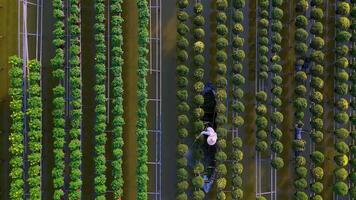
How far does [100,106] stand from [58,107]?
1.38 meters

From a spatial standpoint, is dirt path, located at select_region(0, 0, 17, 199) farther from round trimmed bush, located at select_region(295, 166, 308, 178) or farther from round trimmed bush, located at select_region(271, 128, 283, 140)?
round trimmed bush, located at select_region(295, 166, 308, 178)

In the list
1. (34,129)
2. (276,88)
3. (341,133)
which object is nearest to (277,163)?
(341,133)

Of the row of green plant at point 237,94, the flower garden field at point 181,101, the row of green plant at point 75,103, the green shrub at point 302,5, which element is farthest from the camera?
the green shrub at point 302,5

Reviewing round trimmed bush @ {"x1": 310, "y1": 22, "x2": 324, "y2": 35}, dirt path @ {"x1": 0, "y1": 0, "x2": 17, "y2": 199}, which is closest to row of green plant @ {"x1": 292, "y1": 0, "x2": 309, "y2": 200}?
round trimmed bush @ {"x1": 310, "y1": 22, "x2": 324, "y2": 35}

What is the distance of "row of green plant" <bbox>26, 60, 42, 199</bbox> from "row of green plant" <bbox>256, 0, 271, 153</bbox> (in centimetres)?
723

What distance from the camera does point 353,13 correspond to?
1514 centimetres

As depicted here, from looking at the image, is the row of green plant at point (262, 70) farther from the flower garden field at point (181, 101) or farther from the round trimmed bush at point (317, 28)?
the round trimmed bush at point (317, 28)

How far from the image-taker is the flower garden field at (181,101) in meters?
14.9

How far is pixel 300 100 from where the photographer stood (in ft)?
49.4

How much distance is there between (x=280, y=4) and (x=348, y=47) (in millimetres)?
2759

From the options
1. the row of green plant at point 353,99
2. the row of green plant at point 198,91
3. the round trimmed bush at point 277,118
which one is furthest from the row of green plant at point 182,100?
the row of green plant at point 353,99

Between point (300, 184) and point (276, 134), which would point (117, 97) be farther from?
point (300, 184)

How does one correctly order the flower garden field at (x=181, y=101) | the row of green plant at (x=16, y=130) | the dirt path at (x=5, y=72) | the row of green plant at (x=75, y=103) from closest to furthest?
the row of green plant at (x=16, y=130)
the row of green plant at (x=75, y=103)
the flower garden field at (x=181, y=101)
the dirt path at (x=5, y=72)

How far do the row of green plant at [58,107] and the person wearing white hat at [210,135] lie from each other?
4.68m
